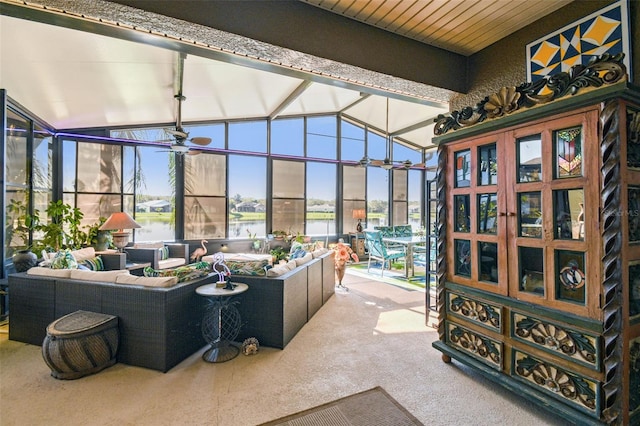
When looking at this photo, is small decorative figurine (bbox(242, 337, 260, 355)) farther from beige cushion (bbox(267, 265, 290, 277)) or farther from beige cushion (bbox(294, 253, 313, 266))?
beige cushion (bbox(294, 253, 313, 266))

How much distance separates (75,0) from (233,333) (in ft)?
9.61

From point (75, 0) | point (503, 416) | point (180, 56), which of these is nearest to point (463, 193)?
point (503, 416)

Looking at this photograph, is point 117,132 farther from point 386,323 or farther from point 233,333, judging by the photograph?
point 386,323

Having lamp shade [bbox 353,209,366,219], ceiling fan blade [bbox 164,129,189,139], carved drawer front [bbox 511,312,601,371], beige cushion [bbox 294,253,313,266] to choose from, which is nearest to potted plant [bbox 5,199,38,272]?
ceiling fan blade [bbox 164,129,189,139]

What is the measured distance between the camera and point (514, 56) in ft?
8.29

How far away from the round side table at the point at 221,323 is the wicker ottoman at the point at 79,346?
817mm

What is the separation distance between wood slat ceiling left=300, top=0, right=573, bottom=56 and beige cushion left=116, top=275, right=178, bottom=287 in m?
2.70

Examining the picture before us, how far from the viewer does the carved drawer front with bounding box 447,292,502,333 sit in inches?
89.0

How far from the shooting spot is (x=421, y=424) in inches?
77.2

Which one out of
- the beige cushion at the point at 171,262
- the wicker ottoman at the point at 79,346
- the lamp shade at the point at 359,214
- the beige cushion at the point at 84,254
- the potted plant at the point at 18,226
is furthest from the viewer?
the lamp shade at the point at 359,214

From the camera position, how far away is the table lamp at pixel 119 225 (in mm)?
4987

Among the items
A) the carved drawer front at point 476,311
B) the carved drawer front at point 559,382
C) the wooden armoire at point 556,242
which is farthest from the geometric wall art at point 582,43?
the carved drawer front at point 559,382

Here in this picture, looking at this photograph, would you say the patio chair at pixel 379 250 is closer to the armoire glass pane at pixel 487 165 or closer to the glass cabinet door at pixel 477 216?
the glass cabinet door at pixel 477 216

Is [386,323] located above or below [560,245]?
below
